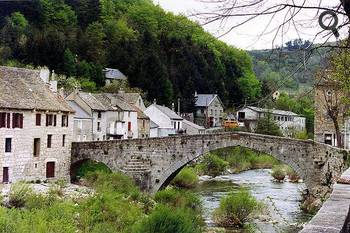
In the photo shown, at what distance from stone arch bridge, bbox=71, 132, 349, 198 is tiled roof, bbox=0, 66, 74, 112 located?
3.37m

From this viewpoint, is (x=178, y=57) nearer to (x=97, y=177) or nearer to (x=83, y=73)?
(x=83, y=73)

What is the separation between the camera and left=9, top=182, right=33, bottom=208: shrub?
72.6 ft

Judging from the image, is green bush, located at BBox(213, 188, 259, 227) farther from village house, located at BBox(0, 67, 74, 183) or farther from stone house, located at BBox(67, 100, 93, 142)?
stone house, located at BBox(67, 100, 93, 142)

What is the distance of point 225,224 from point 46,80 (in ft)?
44.9

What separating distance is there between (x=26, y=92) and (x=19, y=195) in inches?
393

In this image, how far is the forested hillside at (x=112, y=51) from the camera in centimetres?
6375

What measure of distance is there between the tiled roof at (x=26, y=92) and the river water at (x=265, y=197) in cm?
963

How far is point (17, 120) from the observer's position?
29625 millimetres

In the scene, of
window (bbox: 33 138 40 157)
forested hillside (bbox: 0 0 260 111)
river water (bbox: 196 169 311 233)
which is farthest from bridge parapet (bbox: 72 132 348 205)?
forested hillside (bbox: 0 0 260 111)

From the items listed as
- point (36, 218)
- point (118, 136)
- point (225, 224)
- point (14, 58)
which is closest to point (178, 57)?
point (14, 58)

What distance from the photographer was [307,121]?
75938 millimetres

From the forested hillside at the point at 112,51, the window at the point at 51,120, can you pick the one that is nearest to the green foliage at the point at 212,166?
the forested hillside at the point at 112,51

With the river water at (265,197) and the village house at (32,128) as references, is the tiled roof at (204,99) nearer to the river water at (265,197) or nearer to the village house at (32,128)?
the river water at (265,197)

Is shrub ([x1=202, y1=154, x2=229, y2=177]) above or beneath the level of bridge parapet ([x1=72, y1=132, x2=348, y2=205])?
beneath
